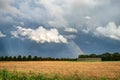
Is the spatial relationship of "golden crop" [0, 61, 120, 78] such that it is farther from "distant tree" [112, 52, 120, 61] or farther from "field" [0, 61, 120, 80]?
"distant tree" [112, 52, 120, 61]

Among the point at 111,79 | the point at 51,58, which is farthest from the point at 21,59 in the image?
the point at 111,79

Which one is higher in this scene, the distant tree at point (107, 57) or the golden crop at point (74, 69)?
the distant tree at point (107, 57)

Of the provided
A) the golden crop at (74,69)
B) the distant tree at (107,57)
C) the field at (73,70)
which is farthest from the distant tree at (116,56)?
the field at (73,70)

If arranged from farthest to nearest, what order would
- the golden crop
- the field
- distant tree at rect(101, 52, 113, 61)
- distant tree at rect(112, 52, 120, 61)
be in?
distant tree at rect(101, 52, 113, 61) → distant tree at rect(112, 52, 120, 61) → the golden crop → the field

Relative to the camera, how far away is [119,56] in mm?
102500

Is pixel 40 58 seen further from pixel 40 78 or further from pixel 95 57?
pixel 40 78

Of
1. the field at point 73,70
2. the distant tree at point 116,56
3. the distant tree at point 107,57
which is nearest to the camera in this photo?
the field at point 73,70

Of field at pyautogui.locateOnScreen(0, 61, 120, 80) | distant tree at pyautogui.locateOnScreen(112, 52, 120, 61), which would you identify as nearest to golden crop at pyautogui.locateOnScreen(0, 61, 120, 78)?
field at pyautogui.locateOnScreen(0, 61, 120, 80)

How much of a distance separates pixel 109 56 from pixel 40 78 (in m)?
85.4

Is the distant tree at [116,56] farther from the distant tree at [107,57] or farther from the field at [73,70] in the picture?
the field at [73,70]

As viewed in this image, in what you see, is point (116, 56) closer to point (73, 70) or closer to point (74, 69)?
point (74, 69)

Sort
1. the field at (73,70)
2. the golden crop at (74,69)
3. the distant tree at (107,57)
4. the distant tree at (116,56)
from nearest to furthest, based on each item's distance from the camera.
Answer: the field at (73,70)
the golden crop at (74,69)
the distant tree at (116,56)
the distant tree at (107,57)

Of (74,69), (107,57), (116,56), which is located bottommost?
(74,69)

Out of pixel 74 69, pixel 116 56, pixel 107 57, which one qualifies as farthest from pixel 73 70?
pixel 107 57
